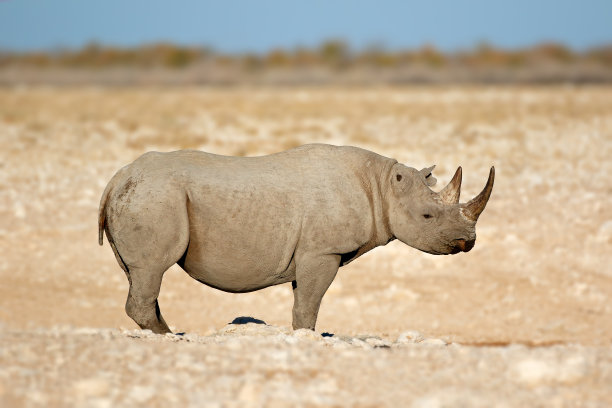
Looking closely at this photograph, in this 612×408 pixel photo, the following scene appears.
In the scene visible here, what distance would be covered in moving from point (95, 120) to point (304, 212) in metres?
16.7

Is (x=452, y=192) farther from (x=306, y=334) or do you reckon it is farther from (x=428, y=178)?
(x=306, y=334)

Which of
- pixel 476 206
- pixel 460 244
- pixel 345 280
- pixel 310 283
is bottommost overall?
pixel 345 280

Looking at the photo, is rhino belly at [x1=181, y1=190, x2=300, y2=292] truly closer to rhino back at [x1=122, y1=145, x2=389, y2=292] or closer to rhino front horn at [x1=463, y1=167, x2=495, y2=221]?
rhino back at [x1=122, y1=145, x2=389, y2=292]

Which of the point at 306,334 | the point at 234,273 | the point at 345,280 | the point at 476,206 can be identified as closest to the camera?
the point at 306,334

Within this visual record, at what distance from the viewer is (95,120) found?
23.5 meters

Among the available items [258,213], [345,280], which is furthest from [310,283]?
[345,280]

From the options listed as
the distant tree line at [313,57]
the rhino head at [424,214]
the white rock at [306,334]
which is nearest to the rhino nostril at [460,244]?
the rhino head at [424,214]

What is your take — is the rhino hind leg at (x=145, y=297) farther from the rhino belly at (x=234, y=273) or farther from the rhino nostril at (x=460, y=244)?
the rhino nostril at (x=460, y=244)

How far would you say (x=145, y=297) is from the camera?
772 cm

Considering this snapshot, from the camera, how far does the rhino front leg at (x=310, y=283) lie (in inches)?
313

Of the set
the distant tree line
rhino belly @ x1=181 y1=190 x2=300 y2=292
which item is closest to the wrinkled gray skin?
rhino belly @ x1=181 y1=190 x2=300 y2=292

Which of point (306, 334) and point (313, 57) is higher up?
point (313, 57)

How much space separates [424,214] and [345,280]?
408 cm

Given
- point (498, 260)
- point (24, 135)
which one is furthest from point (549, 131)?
point (24, 135)
